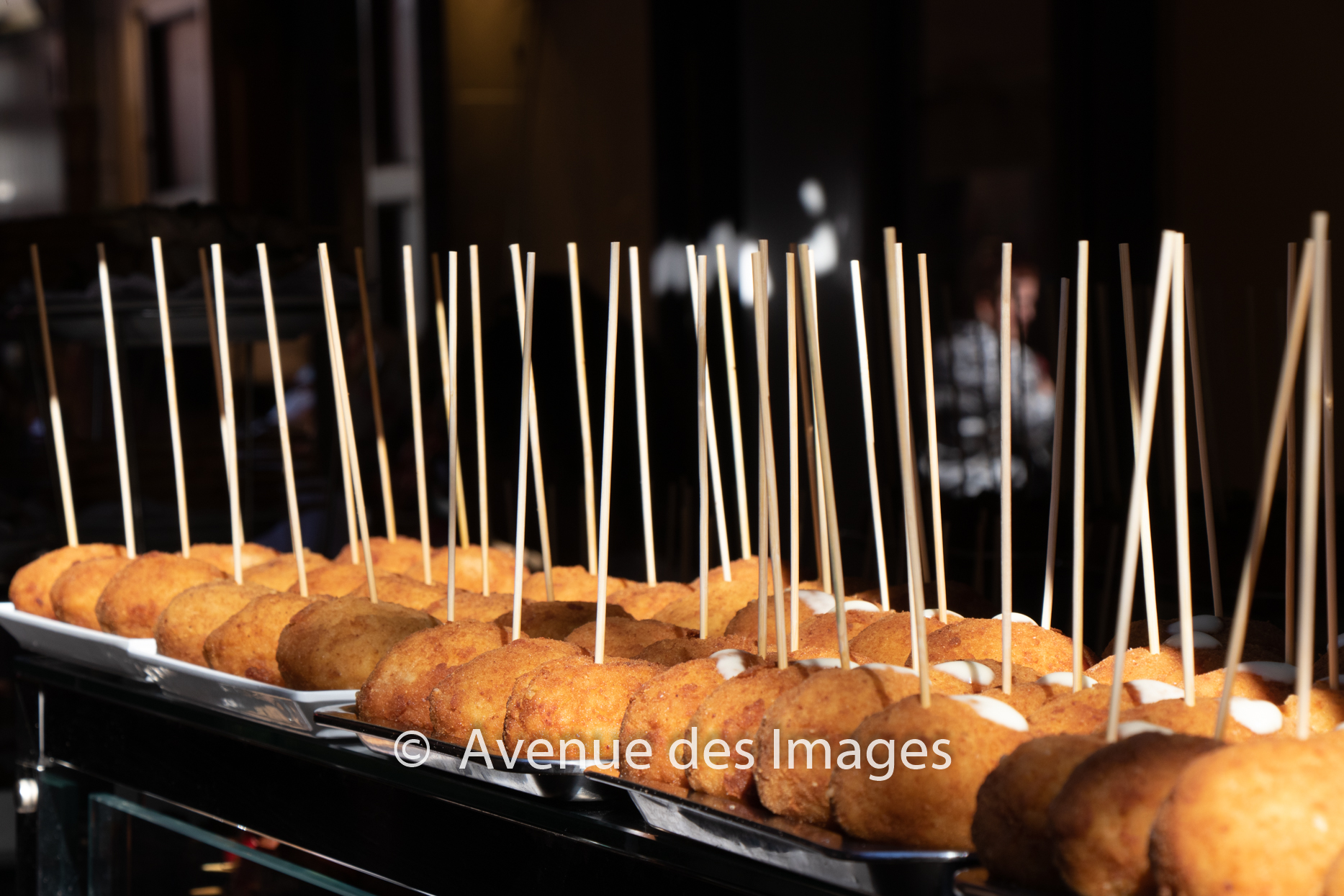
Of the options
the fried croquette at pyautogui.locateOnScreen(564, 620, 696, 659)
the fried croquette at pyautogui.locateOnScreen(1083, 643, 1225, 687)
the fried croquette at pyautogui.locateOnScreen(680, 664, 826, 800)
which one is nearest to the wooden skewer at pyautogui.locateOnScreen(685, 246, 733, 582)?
the fried croquette at pyautogui.locateOnScreen(564, 620, 696, 659)

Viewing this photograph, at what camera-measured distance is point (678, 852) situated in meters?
1.44

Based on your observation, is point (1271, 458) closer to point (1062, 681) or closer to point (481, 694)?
point (1062, 681)

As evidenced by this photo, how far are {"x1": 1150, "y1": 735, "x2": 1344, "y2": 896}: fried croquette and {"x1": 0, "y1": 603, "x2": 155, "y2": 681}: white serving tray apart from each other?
6.38 feet

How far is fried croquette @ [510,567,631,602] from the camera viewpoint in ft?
9.30

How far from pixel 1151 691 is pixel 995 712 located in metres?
0.26

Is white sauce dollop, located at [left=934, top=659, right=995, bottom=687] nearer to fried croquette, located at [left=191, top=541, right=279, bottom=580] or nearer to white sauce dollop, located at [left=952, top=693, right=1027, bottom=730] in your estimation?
white sauce dollop, located at [left=952, top=693, right=1027, bottom=730]

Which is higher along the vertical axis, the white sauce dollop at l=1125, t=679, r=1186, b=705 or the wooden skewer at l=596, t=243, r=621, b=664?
the wooden skewer at l=596, t=243, r=621, b=664

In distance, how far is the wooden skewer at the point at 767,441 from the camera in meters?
1.63

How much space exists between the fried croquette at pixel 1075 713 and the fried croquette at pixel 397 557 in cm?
185

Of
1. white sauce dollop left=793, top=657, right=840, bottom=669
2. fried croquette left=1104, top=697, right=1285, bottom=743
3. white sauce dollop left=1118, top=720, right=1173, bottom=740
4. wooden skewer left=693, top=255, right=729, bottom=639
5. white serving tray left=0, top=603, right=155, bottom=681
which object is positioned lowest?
white serving tray left=0, top=603, right=155, bottom=681

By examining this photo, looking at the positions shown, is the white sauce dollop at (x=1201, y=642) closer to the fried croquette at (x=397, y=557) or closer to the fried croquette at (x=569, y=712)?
the fried croquette at (x=569, y=712)

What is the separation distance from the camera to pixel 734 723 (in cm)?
152

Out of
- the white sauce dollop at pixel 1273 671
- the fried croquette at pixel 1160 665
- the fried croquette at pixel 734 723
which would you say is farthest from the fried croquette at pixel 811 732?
the white sauce dollop at pixel 1273 671

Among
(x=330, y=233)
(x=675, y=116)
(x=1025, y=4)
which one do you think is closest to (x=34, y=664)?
(x=330, y=233)
